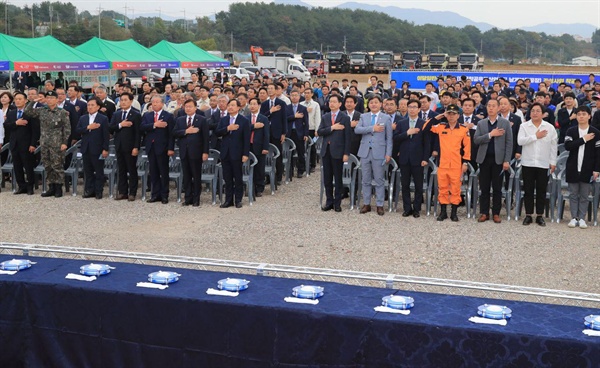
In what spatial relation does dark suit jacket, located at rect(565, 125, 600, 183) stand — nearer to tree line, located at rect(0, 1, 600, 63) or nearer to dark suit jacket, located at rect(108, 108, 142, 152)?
dark suit jacket, located at rect(108, 108, 142, 152)

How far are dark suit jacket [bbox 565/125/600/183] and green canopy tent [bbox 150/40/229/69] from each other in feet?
74.7

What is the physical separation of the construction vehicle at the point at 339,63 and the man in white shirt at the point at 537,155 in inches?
2067

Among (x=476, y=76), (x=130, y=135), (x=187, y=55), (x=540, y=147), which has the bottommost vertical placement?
(x=130, y=135)

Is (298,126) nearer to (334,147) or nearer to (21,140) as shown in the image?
(334,147)

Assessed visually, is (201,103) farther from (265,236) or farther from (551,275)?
(551,275)

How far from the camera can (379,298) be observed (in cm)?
448

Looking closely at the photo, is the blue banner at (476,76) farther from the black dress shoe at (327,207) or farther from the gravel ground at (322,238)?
the gravel ground at (322,238)

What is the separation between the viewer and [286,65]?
5347 centimetres

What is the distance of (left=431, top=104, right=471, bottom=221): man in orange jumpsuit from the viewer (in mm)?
10875

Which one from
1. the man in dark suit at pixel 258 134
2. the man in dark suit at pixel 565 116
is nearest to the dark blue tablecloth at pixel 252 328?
the man in dark suit at pixel 258 134

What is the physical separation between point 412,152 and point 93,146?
5.16m

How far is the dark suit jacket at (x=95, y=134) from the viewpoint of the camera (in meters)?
12.7

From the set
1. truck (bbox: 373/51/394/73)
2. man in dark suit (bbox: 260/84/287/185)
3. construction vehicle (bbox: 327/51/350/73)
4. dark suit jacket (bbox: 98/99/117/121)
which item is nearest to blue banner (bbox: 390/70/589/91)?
man in dark suit (bbox: 260/84/287/185)

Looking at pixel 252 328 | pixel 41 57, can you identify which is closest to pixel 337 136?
pixel 252 328
